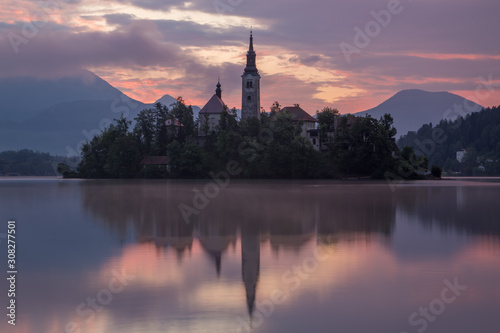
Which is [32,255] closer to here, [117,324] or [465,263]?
[117,324]

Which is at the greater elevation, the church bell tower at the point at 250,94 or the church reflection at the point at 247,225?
the church bell tower at the point at 250,94

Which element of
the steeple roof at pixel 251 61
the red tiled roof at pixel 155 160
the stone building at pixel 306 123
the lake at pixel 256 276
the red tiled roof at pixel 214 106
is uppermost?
the steeple roof at pixel 251 61

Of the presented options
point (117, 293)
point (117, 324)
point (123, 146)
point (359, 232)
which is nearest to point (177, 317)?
point (117, 324)

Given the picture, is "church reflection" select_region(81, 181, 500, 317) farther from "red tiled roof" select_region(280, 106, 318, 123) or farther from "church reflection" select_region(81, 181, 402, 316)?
"red tiled roof" select_region(280, 106, 318, 123)

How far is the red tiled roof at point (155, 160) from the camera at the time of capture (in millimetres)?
117312

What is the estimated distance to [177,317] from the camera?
1159 centimetres

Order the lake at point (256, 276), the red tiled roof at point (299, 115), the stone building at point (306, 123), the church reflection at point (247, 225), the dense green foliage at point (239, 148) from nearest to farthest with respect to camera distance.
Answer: the lake at point (256, 276)
the church reflection at point (247, 225)
the dense green foliage at point (239, 148)
the stone building at point (306, 123)
the red tiled roof at point (299, 115)

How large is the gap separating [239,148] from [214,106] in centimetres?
2535

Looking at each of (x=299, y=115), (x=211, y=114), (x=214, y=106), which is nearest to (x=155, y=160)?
(x=211, y=114)

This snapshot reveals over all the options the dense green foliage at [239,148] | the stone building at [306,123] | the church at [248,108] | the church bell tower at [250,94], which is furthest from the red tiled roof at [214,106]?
the stone building at [306,123]

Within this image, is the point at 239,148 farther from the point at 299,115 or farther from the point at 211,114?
the point at 299,115

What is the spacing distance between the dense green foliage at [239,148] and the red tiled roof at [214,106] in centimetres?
→ 925

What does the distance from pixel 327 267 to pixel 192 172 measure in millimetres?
97029

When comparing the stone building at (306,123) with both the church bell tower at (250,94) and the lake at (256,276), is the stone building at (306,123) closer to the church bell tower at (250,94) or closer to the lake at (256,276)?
the church bell tower at (250,94)
